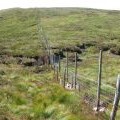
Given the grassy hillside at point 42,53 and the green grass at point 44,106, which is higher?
the green grass at point 44,106

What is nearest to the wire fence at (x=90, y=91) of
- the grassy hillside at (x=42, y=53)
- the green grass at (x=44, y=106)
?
the grassy hillside at (x=42, y=53)

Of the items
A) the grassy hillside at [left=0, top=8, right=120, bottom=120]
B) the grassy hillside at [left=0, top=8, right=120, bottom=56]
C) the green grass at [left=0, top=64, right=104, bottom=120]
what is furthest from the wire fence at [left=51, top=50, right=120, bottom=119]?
the grassy hillside at [left=0, top=8, right=120, bottom=56]

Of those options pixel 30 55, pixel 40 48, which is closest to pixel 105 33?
pixel 40 48

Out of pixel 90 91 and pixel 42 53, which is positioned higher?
pixel 90 91

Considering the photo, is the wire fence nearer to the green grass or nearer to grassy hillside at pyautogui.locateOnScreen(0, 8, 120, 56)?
the green grass

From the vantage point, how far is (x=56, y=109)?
15.7 meters


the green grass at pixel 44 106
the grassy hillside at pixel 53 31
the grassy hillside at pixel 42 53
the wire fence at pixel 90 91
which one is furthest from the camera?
the grassy hillside at pixel 53 31

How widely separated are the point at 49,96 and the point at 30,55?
46.2 meters

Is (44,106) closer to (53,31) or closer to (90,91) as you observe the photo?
(90,91)

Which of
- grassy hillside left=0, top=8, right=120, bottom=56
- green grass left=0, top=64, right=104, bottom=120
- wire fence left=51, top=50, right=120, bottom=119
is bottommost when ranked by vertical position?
grassy hillside left=0, top=8, right=120, bottom=56

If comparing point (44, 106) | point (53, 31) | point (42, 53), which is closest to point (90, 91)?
point (44, 106)

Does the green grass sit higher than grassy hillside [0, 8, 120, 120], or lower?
higher

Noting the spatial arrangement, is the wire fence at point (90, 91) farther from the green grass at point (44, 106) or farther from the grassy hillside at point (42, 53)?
the green grass at point (44, 106)

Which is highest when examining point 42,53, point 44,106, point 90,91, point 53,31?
point 44,106
